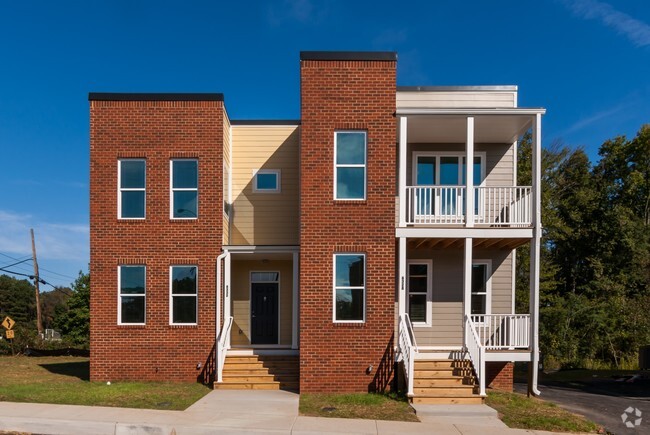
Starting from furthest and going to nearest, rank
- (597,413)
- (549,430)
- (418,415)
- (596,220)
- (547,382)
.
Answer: (596,220) < (547,382) < (597,413) < (418,415) < (549,430)

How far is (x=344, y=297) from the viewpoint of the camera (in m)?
12.0

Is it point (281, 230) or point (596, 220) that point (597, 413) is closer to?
point (281, 230)

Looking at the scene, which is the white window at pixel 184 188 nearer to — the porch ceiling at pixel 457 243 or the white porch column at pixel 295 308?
the white porch column at pixel 295 308

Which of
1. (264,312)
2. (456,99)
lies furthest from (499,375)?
(456,99)

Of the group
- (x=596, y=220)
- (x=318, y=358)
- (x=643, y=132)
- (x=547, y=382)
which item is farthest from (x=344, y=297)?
(x=643, y=132)

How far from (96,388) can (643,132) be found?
3244 centimetres

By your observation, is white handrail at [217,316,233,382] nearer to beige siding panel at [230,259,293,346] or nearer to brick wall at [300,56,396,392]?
beige siding panel at [230,259,293,346]

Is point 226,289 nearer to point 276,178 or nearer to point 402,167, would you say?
point 276,178

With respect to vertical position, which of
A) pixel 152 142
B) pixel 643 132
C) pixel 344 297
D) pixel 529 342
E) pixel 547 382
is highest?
pixel 643 132

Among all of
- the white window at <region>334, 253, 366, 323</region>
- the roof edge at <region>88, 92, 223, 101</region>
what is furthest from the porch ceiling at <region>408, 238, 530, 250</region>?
the roof edge at <region>88, 92, 223, 101</region>

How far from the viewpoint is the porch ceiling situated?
12.5m

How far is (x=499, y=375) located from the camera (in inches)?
522

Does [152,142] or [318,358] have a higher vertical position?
[152,142]

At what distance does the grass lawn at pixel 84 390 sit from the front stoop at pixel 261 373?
70 cm
